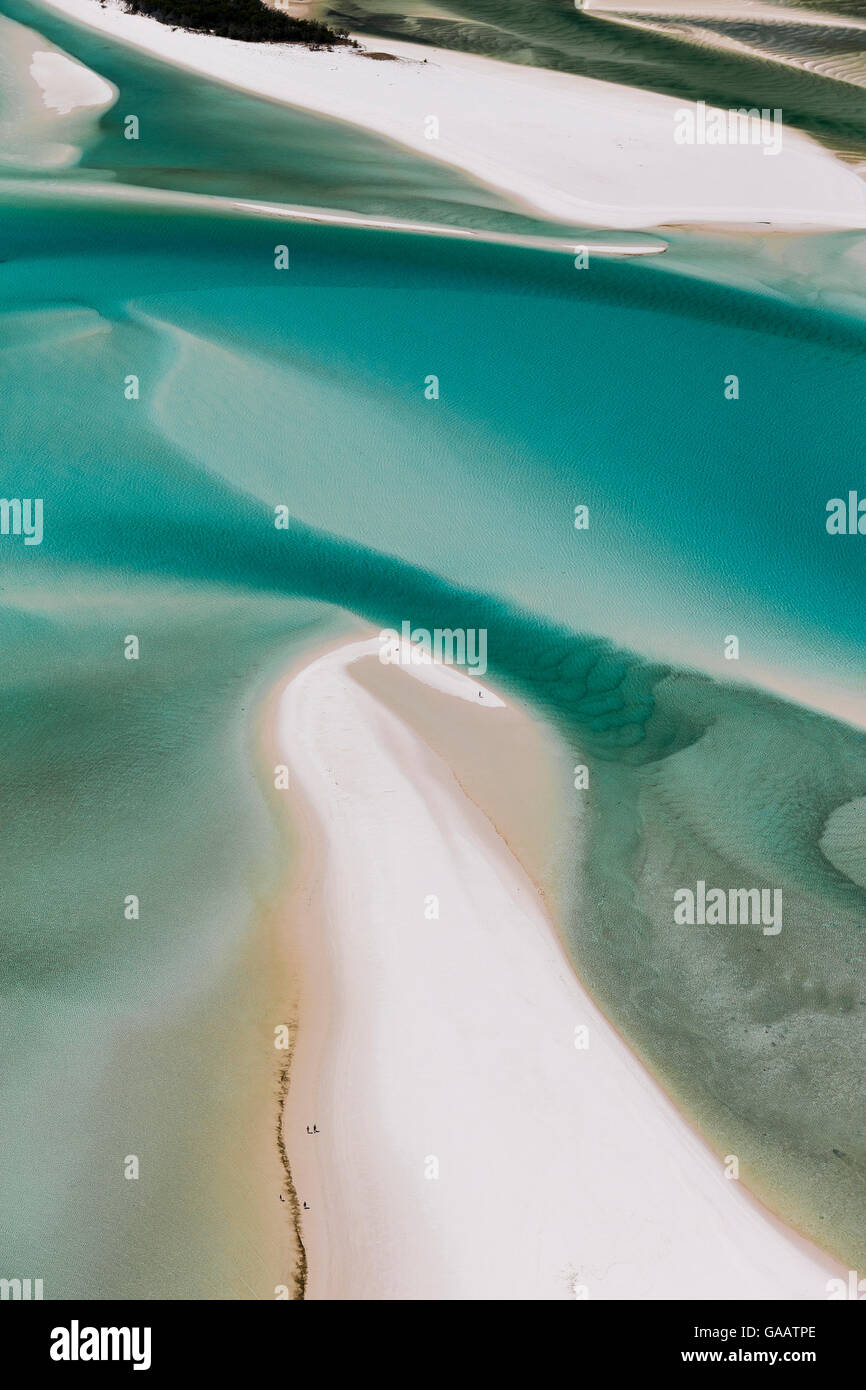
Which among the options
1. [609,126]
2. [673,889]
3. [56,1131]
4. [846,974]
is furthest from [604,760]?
[609,126]

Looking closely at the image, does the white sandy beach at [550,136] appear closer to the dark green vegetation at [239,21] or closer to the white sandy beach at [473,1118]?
the dark green vegetation at [239,21]

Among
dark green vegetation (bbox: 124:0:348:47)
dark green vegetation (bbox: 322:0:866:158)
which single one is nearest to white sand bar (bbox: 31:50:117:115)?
dark green vegetation (bbox: 124:0:348:47)

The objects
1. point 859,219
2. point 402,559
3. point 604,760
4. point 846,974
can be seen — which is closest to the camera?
point 846,974

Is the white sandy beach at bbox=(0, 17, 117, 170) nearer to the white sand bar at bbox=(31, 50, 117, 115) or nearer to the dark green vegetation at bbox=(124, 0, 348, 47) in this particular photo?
the white sand bar at bbox=(31, 50, 117, 115)

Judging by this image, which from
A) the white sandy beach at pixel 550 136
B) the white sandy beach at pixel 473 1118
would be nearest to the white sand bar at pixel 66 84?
the white sandy beach at pixel 550 136

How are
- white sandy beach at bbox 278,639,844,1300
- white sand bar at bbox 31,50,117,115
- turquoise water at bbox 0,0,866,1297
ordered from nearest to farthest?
1. white sandy beach at bbox 278,639,844,1300
2. turquoise water at bbox 0,0,866,1297
3. white sand bar at bbox 31,50,117,115

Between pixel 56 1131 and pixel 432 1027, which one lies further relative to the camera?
pixel 432 1027

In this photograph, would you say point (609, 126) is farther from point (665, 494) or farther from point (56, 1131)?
point (56, 1131)
